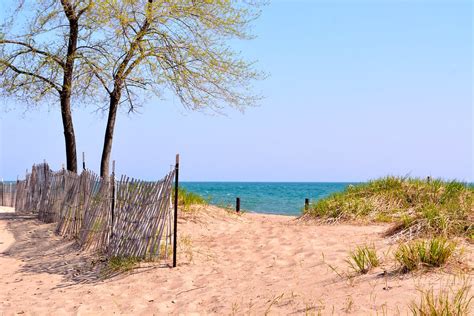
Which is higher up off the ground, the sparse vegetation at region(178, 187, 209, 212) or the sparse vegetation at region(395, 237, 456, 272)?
the sparse vegetation at region(178, 187, 209, 212)

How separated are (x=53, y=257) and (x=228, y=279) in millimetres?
4486

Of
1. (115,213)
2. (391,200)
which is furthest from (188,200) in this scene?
(391,200)

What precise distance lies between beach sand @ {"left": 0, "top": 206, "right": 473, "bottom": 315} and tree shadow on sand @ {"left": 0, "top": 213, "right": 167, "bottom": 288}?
0.08 ft

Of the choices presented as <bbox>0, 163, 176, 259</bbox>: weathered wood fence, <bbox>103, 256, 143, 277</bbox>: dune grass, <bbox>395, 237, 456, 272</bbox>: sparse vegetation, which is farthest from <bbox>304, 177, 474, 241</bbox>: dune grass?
<bbox>103, 256, 143, 277</bbox>: dune grass

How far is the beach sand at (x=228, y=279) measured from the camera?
5992 mm

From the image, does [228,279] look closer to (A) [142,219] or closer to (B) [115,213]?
(A) [142,219]

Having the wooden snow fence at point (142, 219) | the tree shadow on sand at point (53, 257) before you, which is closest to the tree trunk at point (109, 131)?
the tree shadow on sand at point (53, 257)

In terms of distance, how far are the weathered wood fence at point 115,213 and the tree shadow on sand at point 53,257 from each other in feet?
0.96

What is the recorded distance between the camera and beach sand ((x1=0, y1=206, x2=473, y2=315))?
599 centimetres

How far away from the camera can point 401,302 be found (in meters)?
5.46

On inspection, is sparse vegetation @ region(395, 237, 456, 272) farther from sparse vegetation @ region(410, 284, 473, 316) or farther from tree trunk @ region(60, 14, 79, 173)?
tree trunk @ region(60, 14, 79, 173)

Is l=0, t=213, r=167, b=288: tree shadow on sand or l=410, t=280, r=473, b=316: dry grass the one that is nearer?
l=410, t=280, r=473, b=316: dry grass

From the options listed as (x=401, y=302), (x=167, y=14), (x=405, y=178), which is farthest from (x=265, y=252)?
(x=167, y=14)

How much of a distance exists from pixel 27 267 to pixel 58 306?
3030mm
